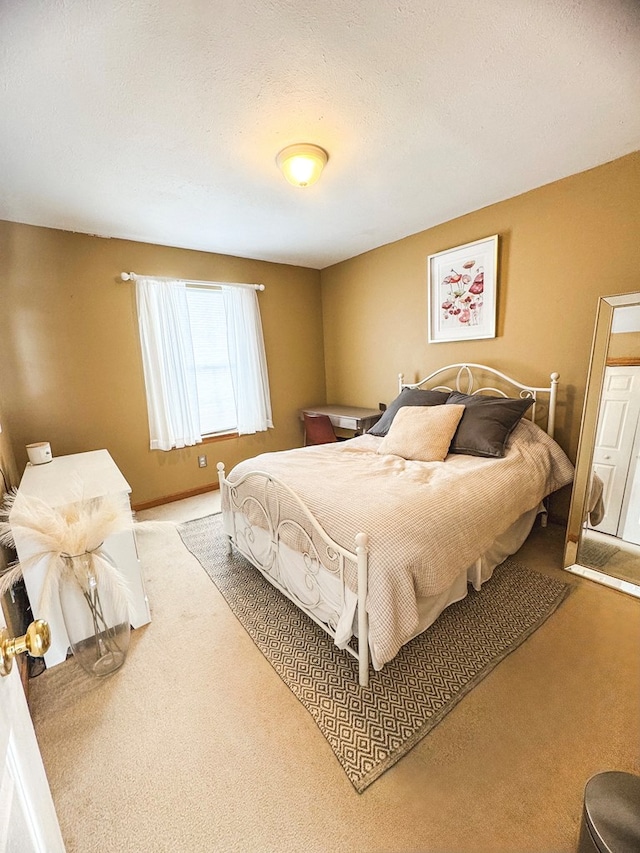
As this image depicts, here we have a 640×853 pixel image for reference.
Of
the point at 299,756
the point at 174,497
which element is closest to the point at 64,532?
the point at 299,756

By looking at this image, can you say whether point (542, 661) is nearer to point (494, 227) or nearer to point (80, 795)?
point (80, 795)

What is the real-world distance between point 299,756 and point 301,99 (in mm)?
2576

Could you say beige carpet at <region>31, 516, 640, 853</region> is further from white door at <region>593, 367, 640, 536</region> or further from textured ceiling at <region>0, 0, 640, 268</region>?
textured ceiling at <region>0, 0, 640, 268</region>

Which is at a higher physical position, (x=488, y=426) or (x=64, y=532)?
(x=488, y=426)

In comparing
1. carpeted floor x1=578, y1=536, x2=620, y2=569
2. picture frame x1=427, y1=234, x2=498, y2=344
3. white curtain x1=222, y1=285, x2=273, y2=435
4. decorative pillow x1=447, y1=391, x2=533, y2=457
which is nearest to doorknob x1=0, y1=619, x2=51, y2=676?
A: decorative pillow x1=447, y1=391, x2=533, y2=457

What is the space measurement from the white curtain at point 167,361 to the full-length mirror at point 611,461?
3.22m

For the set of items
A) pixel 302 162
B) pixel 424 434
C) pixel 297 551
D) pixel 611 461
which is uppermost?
pixel 302 162

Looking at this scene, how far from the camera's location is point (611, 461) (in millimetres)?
2125

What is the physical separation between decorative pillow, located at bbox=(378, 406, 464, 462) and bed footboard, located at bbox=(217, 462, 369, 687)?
967 millimetres

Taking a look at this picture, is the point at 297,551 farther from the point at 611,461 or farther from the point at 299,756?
the point at 611,461

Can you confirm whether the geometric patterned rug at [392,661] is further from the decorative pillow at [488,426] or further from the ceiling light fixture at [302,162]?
the ceiling light fixture at [302,162]

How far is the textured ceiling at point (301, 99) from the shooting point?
1170 millimetres

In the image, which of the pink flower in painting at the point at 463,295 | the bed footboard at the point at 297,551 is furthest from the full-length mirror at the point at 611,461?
the bed footboard at the point at 297,551

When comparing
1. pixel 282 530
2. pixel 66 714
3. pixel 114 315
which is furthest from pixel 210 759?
pixel 114 315
